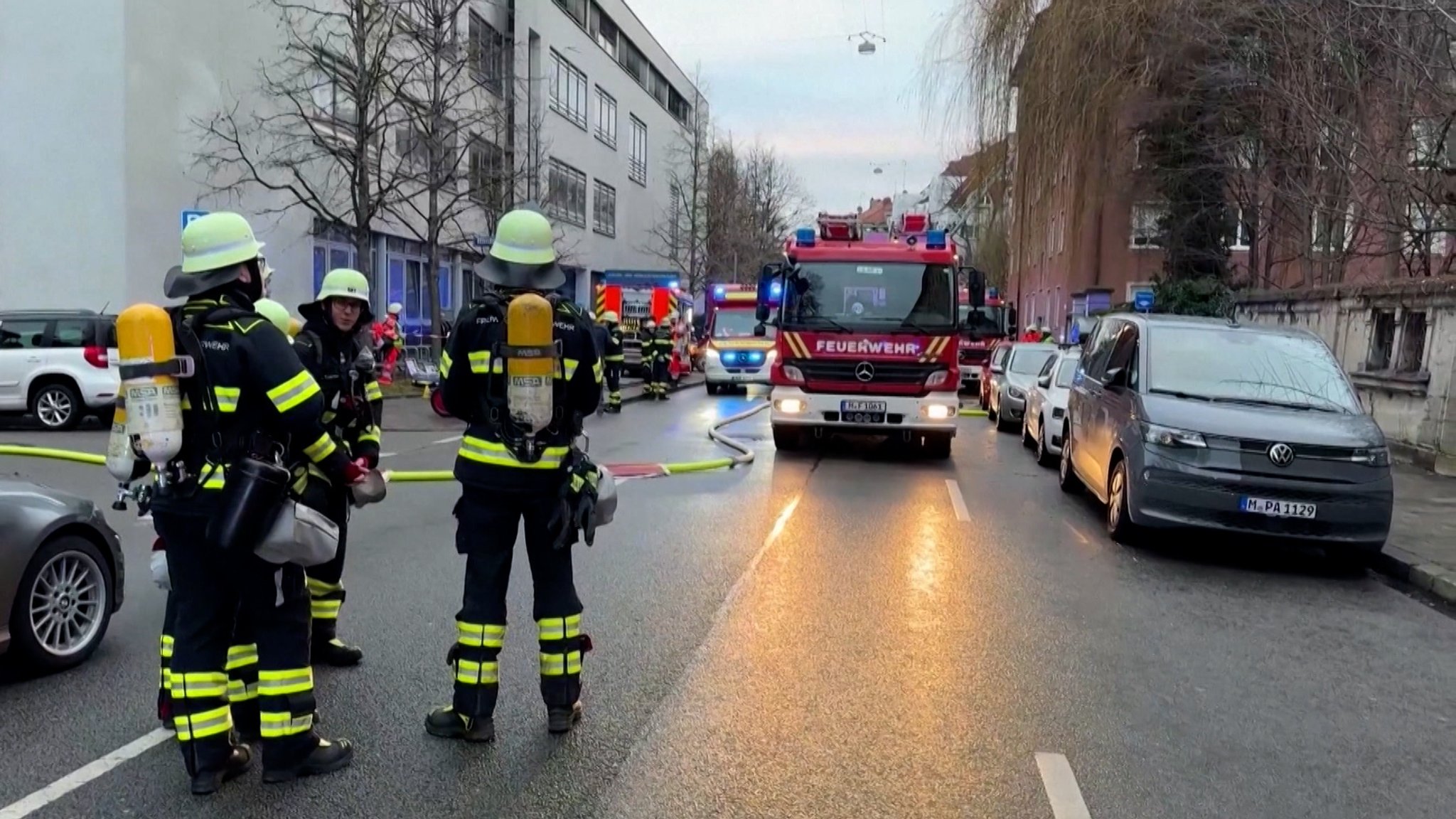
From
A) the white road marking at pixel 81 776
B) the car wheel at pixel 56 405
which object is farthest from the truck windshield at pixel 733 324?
the white road marking at pixel 81 776

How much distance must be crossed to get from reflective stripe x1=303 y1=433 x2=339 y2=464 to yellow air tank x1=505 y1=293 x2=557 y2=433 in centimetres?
68

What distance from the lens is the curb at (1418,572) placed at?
7.41 metres

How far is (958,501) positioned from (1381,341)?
8850 millimetres

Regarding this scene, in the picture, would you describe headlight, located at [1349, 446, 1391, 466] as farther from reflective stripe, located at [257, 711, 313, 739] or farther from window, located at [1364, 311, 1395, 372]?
window, located at [1364, 311, 1395, 372]

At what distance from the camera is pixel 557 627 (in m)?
4.15

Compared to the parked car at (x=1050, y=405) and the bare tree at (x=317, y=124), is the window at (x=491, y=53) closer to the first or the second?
the bare tree at (x=317, y=124)

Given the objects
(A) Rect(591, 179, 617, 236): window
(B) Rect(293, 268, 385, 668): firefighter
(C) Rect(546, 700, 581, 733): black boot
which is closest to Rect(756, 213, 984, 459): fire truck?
(B) Rect(293, 268, 385, 668): firefighter

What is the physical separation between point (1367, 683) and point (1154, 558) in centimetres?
278

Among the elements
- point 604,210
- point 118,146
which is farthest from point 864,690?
point 604,210

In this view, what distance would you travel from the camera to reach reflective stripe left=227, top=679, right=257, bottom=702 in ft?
13.0

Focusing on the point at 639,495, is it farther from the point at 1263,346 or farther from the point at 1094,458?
the point at 1263,346

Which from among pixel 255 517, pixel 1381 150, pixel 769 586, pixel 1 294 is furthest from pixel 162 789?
pixel 1 294

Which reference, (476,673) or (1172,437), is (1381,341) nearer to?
(1172,437)

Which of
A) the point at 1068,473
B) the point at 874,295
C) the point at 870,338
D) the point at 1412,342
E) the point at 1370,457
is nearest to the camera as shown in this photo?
the point at 1370,457
